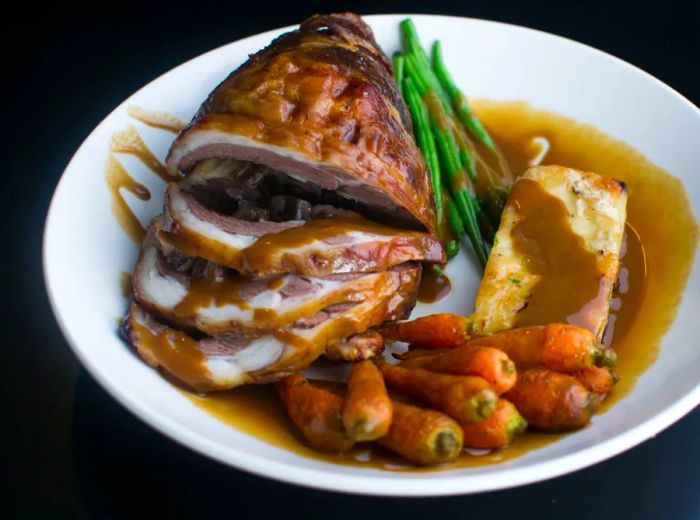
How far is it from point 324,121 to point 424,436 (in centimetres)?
131

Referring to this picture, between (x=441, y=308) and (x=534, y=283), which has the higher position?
(x=534, y=283)

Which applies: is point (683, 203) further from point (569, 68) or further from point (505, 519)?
point (505, 519)

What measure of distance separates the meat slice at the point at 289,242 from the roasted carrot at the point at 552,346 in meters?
0.52

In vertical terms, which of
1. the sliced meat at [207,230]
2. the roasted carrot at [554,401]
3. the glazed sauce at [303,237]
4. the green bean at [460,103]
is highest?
the green bean at [460,103]

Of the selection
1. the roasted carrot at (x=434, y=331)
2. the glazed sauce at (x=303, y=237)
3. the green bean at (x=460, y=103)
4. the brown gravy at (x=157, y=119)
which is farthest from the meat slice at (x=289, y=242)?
the green bean at (x=460, y=103)

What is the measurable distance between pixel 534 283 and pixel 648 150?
1.27 m

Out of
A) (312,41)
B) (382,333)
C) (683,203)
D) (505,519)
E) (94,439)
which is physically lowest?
(94,439)

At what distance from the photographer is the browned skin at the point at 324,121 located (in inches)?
140

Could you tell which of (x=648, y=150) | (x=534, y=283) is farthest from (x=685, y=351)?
(x=648, y=150)

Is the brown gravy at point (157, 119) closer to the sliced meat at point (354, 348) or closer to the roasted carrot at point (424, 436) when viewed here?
the sliced meat at point (354, 348)

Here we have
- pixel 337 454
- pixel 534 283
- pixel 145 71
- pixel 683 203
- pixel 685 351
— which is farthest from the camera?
pixel 145 71

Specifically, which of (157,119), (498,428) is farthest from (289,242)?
(157,119)

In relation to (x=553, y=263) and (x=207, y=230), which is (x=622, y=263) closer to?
(x=553, y=263)

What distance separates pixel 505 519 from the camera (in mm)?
3318
